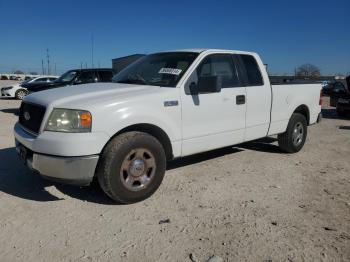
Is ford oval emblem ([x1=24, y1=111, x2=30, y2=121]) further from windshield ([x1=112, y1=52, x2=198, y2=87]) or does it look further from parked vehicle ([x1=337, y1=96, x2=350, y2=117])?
parked vehicle ([x1=337, y1=96, x2=350, y2=117])

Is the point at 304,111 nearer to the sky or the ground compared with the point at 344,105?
nearer to the sky

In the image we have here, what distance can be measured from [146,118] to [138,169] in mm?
596

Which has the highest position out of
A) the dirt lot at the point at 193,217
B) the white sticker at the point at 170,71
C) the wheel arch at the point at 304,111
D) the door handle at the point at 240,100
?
the white sticker at the point at 170,71

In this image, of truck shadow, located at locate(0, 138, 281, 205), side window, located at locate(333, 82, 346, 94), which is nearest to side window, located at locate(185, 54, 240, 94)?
truck shadow, located at locate(0, 138, 281, 205)

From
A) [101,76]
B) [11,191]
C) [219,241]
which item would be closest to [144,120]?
[219,241]

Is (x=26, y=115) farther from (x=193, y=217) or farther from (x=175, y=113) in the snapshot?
(x=193, y=217)

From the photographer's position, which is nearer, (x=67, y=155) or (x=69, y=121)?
(x=67, y=155)

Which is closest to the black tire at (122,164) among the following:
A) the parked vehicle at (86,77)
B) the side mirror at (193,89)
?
the side mirror at (193,89)

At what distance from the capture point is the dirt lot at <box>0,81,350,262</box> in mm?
3270

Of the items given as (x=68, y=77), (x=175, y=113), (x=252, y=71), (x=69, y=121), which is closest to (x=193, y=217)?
(x=175, y=113)

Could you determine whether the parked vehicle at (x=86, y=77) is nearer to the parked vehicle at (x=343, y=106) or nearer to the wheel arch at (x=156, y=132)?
the parked vehicle at (x=343, y=106)

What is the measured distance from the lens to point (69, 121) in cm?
396

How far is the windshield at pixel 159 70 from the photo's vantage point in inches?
195

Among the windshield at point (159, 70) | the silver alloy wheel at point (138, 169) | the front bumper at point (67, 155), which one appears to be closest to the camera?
the front bumper at point (67, 155)
